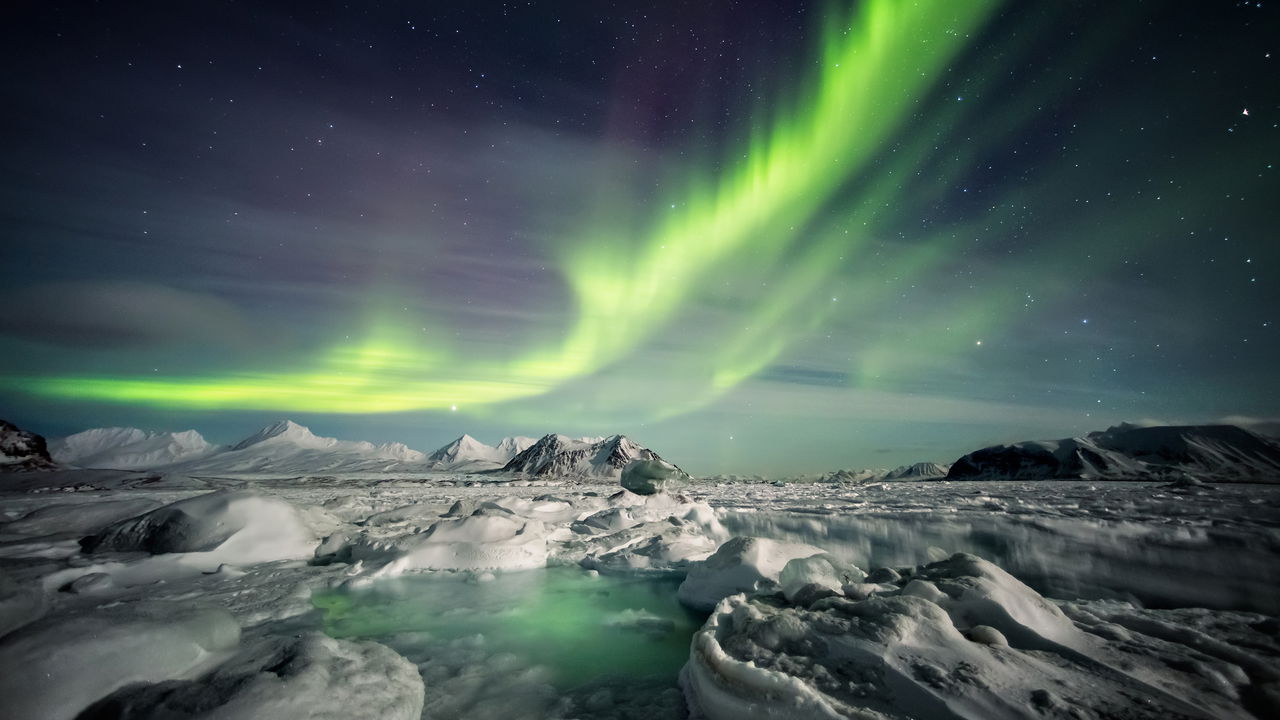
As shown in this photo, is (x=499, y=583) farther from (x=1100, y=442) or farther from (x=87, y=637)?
(x=1100, y=442)

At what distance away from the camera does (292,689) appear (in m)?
3.31

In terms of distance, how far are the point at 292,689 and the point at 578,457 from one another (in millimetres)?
161171

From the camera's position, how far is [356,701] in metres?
3.46

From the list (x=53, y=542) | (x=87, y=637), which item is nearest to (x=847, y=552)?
(x=87, y=637)

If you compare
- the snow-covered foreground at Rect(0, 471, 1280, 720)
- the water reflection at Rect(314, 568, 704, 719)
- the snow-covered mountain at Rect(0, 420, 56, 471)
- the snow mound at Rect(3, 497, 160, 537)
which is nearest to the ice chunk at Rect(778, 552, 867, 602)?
the snow-covered foreground at Rect(0, 471, 1280, 720)

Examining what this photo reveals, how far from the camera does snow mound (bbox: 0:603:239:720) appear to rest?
10.3 ft

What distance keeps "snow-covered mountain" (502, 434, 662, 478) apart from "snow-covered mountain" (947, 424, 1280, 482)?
9159 cm

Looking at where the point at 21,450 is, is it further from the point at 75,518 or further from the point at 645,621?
the point at 645,621

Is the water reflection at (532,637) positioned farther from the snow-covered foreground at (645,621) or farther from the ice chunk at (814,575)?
the ice chunk at (814,575)

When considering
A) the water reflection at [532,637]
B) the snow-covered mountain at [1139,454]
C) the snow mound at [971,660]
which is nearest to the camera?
the snow mound at [971,660]

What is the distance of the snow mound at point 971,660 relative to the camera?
306 cm

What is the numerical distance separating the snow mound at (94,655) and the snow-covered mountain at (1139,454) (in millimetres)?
104113

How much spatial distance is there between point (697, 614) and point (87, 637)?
22.0 ft

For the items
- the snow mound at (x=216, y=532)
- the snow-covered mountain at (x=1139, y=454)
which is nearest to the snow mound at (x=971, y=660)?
the snow mound at (x=216, y=532)
